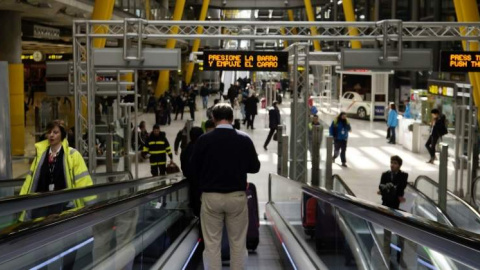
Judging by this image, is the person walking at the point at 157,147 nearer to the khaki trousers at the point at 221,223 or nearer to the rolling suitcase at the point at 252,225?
the rolling suitcase at the point at 252,225

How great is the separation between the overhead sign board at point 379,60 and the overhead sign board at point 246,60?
1.90 m

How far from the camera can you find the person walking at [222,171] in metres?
5.94

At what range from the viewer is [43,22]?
27656mm

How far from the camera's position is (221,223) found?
20.3 feet

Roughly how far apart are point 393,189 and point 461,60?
840cm

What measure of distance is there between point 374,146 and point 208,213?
2134cm

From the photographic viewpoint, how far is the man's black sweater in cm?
593

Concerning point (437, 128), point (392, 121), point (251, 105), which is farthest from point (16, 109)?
point (392, 121)

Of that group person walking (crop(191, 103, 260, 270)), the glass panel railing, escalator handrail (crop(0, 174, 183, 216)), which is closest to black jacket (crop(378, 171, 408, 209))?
the glass panel railing

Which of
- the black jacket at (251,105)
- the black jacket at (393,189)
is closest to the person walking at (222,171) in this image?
the black jacket at (393,189)

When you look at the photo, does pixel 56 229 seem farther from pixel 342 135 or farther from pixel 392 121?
pixel 392 121

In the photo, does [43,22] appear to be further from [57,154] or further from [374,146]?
[57,154]

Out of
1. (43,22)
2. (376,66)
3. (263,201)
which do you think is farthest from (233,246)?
(43,22)

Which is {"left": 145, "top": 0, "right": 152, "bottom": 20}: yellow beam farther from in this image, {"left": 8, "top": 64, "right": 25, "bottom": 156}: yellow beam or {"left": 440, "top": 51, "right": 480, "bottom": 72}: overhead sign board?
{"left": 440, "top": 51, "right": 480, "bottom": 72}: overhead sign board
